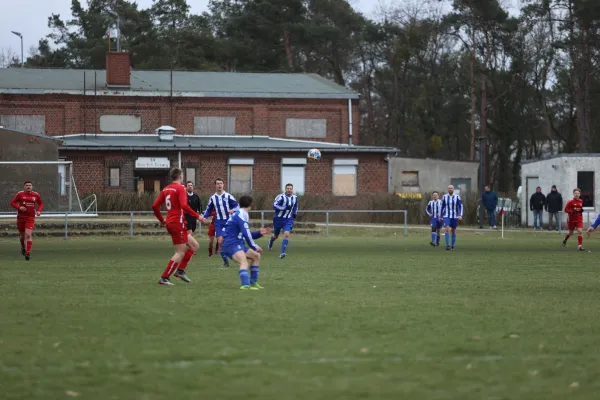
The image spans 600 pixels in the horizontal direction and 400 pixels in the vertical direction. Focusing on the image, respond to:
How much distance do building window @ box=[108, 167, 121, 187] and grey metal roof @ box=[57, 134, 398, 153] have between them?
1.31m

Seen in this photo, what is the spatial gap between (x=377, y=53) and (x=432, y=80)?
18.6ft

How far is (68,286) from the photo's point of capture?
57.6ft

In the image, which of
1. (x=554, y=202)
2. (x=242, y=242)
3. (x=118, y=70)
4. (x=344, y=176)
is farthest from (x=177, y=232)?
(x=118, y=70)

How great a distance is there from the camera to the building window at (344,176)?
59406mm

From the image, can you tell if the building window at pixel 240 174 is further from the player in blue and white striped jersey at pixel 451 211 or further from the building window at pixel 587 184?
the player in blue and white striped jersey at pixel 451 211

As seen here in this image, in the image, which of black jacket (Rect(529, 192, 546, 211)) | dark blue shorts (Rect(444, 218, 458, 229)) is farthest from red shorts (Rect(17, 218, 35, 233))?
black jacket (Rect(529, 192, 546, 211))

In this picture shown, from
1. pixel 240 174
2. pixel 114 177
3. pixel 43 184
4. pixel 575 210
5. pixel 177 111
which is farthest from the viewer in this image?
pixel 177 111

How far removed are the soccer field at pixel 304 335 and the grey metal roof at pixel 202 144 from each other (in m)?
35.4

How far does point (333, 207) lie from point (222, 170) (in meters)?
7.98

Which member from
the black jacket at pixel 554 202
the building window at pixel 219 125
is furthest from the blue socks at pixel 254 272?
the building window at pixel 219 125

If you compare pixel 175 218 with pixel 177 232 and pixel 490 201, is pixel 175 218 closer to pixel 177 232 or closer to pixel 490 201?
pixel 177 232

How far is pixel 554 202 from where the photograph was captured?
45.0 m

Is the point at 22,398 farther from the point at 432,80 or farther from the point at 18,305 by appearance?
the point at 432,80

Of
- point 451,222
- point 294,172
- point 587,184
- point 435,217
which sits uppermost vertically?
point 294,172
